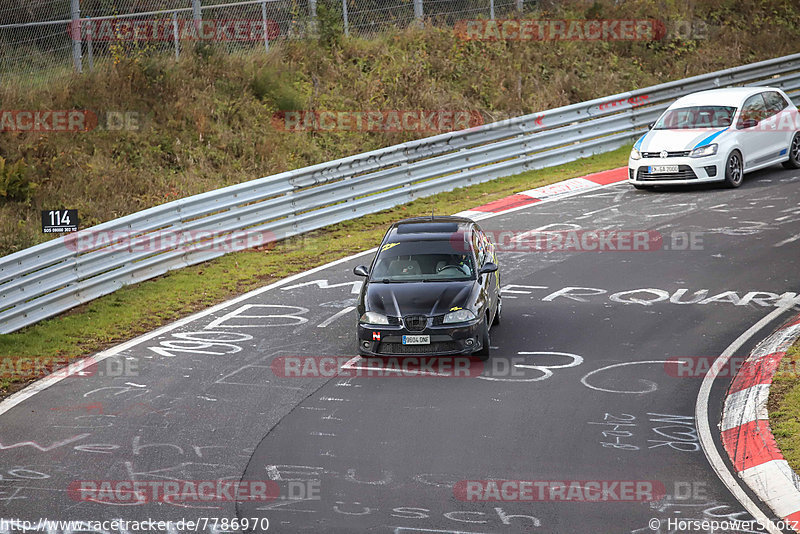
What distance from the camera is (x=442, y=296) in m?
11.7

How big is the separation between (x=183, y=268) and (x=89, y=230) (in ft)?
6.69

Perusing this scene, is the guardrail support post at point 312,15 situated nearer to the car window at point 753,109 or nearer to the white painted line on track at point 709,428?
the car window at point 753,109

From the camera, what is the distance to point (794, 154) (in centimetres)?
2100

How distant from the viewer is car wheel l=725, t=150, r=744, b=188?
1948 centimetres

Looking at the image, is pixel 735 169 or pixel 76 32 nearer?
pixel 735 169

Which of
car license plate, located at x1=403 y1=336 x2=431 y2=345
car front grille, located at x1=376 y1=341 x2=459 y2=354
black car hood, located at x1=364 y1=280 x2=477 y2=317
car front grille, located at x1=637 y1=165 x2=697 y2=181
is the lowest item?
car front grille, located at x1=376 y1=341 x2=459 y2=354

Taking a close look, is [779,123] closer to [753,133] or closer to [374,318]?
[753,133]

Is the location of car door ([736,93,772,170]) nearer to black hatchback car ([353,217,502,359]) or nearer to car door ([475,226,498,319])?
car door ([475,226,498,319])

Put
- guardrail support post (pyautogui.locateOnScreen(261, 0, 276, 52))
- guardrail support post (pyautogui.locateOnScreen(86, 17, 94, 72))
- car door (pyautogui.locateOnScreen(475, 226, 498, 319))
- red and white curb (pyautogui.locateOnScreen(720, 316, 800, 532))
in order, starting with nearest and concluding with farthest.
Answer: red and white curb (pyautogui.locateOnScreen(720, 316, 800, 532)) < car door (pyautogui.locateOnScreen(475, 226, 498, 319)) < guardrail support post (pyautogui.locateOnScreen(86, 17, 94, 72)) < guardrail support post (pyautogui.locateOnScreen(261, 0, 276, 52))

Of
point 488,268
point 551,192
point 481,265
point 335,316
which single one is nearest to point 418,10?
point 551,192

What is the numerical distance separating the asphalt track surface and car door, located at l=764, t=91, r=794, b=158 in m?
5.19

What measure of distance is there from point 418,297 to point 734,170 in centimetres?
1071

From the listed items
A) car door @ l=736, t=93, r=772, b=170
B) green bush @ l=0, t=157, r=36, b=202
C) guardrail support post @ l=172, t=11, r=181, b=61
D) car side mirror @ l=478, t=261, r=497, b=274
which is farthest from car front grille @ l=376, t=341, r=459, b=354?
guardrail support post @ l=172, t=11, r=181, b=61

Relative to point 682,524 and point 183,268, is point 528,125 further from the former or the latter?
point 682,524
